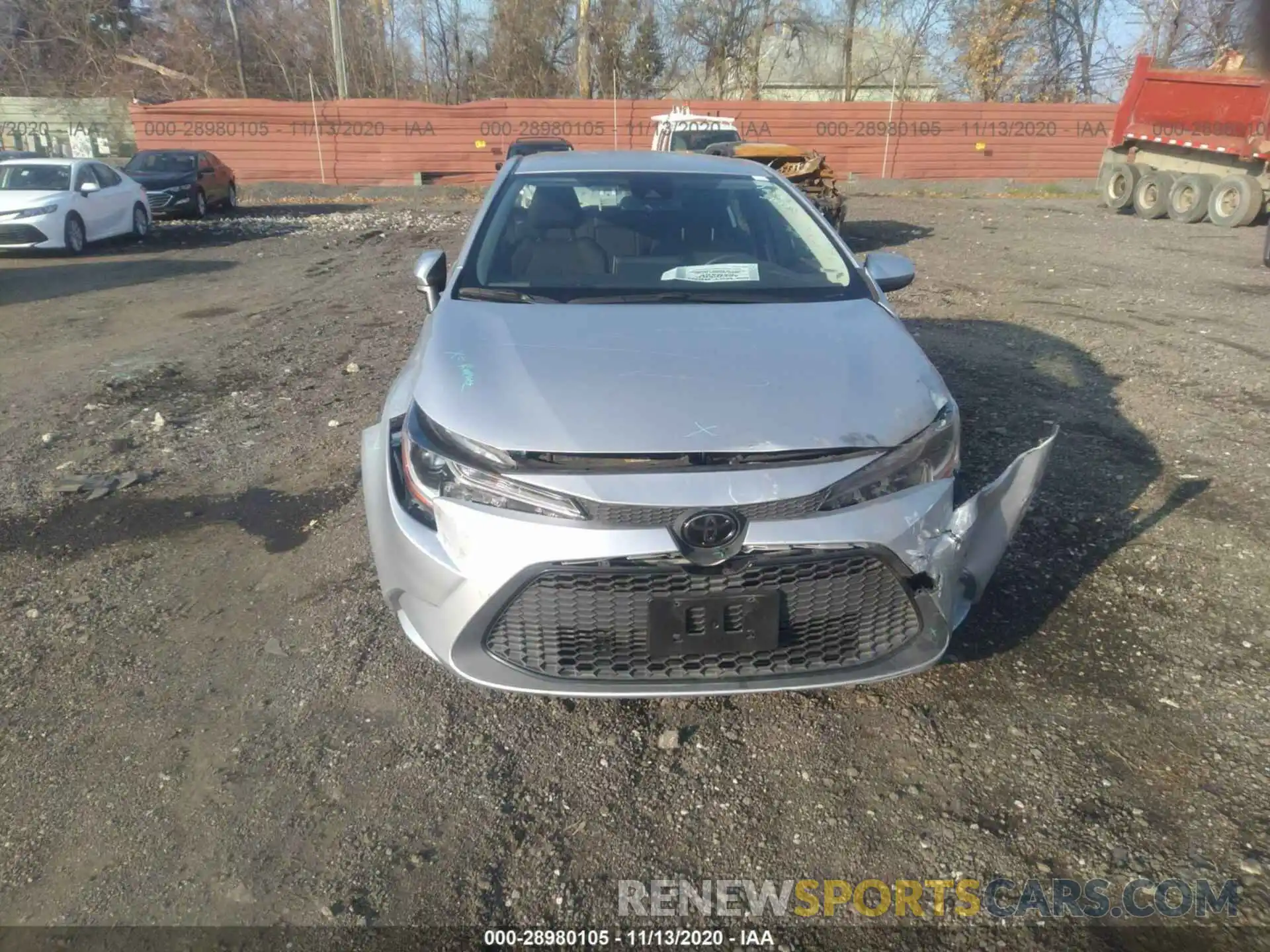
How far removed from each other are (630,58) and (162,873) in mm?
38127

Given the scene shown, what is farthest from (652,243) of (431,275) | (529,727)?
(529,727)

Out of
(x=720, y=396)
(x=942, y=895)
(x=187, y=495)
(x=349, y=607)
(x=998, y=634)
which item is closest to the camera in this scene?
(x=942, y=895)

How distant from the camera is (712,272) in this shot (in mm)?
3701

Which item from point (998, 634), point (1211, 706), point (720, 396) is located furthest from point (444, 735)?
point (1211, 706)

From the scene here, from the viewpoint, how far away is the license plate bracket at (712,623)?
241 centimetres

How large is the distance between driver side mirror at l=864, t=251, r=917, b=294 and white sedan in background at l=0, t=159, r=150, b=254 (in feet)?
41.5

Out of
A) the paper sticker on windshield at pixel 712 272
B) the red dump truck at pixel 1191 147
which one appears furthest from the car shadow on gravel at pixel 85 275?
the red dump truck at pixel 1191 147

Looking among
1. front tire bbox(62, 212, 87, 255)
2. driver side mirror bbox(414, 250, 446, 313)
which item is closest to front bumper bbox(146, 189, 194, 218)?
front tire bbox(62, 212, 87, 255)

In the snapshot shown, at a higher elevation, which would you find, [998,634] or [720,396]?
[720,396]

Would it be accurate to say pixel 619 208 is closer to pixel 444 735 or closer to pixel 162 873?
pixel 444 735

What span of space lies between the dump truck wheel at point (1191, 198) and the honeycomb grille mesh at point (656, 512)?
1874 centimetres

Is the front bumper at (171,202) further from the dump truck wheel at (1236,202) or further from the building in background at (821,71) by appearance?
the building in background at (821,71)

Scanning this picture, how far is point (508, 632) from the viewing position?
2.50m

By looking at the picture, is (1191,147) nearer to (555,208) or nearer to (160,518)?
(555,208)
